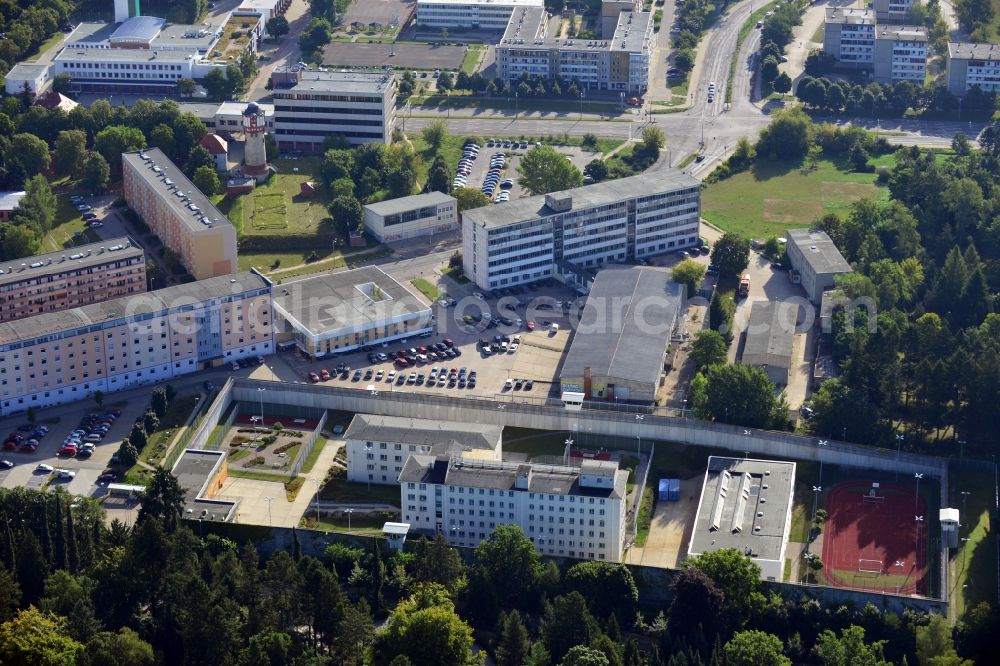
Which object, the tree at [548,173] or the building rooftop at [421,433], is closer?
the building rooftop at [421,433]

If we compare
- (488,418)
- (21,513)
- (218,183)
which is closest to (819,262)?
(488,418)

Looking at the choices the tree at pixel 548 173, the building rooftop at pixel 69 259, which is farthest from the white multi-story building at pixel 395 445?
the tree at pixel 548 173

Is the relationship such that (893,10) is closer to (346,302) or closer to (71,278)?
(346,302)

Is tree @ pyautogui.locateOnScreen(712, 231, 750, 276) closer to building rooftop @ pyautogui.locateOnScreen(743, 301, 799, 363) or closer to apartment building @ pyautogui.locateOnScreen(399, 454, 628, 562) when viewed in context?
building rooftop @ pyautogui.locateOnScreen(743, 301, 799, 363)

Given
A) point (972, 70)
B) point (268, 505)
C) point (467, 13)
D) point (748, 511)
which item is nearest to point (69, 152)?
point (467, 13)

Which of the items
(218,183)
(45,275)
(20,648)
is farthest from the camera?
(218,183)

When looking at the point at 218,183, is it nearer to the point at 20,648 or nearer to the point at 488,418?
the point at 488,418

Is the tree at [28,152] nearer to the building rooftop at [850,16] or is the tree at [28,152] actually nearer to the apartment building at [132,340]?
the apartment building at [132,340]
